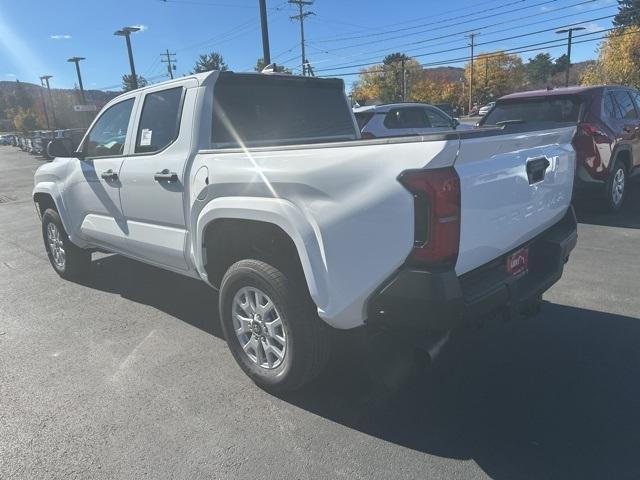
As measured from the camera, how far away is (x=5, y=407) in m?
3.06

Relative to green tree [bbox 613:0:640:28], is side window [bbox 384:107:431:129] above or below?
below

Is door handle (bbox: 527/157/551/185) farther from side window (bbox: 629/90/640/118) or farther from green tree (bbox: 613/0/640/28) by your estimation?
green tree (bbox: 613/0/640/28)

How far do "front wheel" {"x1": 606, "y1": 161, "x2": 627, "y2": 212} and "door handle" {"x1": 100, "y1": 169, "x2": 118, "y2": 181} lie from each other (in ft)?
20.8

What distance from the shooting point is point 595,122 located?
6.49 m

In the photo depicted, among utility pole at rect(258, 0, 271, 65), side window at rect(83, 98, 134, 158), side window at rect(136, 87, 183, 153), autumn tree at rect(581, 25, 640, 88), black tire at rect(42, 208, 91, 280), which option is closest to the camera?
side window at rect(136, 87, 183, 153)

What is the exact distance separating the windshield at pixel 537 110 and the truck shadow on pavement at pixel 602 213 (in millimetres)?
1160

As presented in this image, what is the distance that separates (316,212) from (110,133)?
2981 millimetres

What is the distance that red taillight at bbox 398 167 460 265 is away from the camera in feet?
6.86

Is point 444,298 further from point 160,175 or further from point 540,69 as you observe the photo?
point 540,69

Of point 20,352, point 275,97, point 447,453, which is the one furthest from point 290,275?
point 20,352

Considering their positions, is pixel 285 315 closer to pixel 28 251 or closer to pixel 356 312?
pixel 356 312

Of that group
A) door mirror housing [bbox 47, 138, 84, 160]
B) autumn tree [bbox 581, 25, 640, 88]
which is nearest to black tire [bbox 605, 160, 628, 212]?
door mirror housing [bbox 47, 138, 84, 160]

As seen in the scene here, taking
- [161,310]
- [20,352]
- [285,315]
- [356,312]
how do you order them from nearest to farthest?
[356,312] → [285,315] → [20,352] → [161,310]

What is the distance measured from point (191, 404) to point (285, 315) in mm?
880
